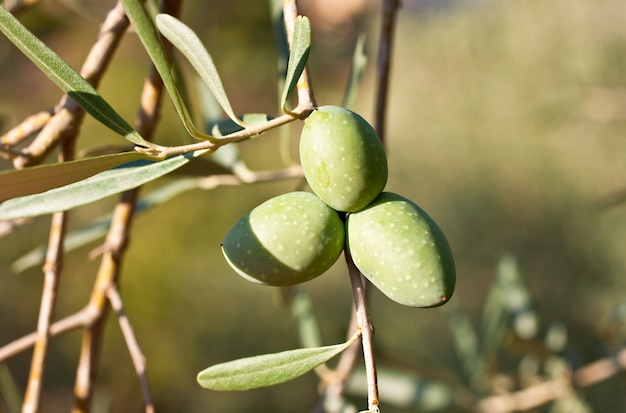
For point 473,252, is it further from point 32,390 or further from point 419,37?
point 32,390

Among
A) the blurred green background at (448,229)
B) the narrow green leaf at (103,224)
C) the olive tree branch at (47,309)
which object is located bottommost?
the blurred green background at (448,229)

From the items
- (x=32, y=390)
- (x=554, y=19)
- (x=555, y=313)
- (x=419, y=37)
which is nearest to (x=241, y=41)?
(x=419, y=37)

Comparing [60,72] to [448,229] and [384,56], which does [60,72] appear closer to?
[384,56]

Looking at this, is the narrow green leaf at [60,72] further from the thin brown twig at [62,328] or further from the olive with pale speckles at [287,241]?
the thin brown twig at [62,328]

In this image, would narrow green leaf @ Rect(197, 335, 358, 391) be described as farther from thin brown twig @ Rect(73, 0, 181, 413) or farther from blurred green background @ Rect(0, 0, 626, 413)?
blurred green background @ Rect(0, 0, 626, 413)

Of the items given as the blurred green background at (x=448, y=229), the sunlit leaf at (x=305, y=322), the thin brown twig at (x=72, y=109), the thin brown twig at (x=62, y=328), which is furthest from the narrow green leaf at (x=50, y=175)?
the blurred green background at (x=448, y=229)

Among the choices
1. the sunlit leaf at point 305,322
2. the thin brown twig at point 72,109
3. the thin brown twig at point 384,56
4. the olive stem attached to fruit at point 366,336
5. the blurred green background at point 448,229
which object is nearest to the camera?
the olive stem attached to fruit at point 366,336
